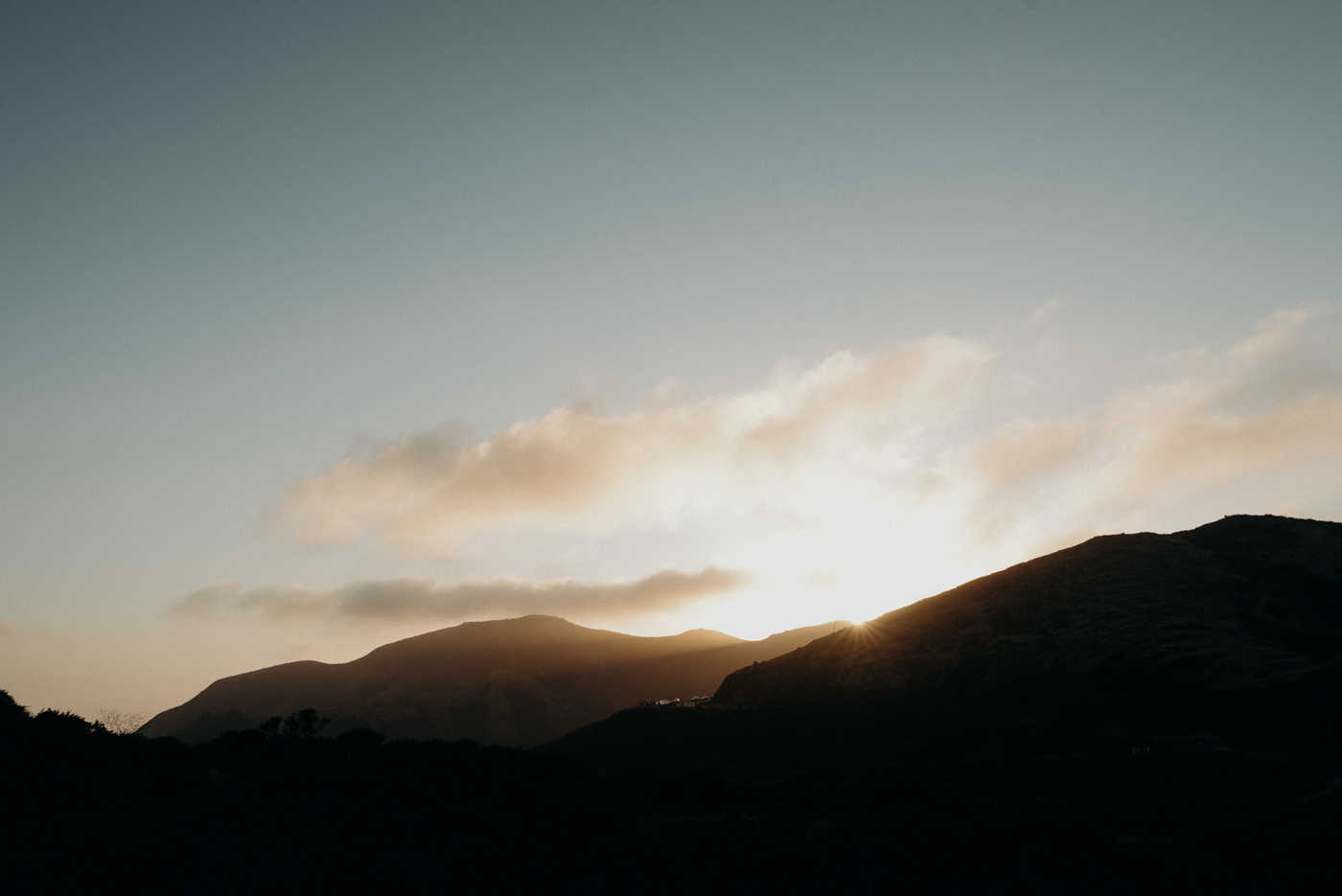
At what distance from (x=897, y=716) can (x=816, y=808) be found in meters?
51.4

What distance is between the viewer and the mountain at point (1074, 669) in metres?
63.2

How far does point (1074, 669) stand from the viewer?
7806 centimetres

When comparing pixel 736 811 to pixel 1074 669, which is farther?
pixel 1074 669

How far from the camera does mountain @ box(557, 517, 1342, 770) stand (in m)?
63.2

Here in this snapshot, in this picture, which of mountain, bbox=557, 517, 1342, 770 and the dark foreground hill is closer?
the dark foreground hill

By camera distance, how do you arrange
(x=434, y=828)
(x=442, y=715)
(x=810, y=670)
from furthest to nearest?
1. (x=442, y=715)
2. (x=810, y=670)
3. (x=434, y=828)

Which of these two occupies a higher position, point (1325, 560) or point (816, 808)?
point (1325, 560)

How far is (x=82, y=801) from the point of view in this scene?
1002 inches

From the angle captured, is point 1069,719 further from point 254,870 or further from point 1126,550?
point 254,870

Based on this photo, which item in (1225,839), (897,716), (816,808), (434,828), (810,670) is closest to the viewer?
(434,828)

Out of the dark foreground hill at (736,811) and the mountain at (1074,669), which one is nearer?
the dark foreground hill at (736,811)

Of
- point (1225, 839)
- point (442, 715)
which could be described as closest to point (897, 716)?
point (1225, 839)

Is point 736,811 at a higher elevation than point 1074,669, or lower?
lower

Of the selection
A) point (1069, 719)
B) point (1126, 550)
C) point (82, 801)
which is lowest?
point (1069, 719)
